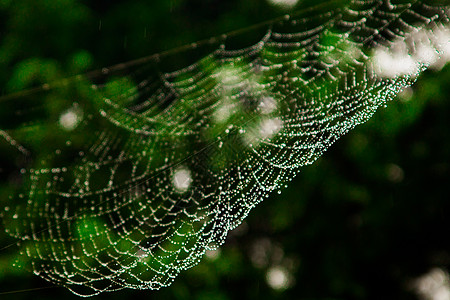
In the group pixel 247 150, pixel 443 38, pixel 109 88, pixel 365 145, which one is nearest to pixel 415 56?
pixel 443 38

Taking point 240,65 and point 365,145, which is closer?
point 240,65

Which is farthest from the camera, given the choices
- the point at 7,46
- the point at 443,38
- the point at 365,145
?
the point at 7,46

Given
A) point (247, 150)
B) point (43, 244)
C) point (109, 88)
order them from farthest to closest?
point (109, 88) < point (43, 244) < point (247, 150)

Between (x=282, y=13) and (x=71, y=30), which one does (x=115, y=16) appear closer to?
(x=71, y=30)

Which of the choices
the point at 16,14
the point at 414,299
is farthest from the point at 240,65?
the point at 414,299

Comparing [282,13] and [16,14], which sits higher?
[16,14]

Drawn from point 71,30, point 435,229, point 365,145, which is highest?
point 71,30

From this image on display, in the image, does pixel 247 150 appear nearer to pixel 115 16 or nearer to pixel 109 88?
pixel 109 88
